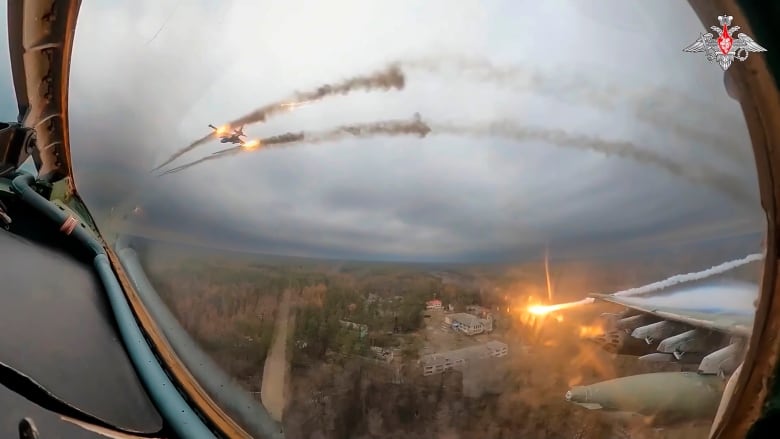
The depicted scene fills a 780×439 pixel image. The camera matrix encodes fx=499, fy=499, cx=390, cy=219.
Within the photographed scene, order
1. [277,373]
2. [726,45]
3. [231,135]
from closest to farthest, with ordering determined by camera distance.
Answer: [726,45], [277,373], [231,135]

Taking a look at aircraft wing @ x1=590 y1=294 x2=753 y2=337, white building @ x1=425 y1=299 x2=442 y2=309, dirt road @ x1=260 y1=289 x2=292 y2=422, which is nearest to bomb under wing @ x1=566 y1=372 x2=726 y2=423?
aircraft wing @ x1=590 y1=294 x2=753 y2=337

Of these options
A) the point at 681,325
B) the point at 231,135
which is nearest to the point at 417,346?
the point at 681,325

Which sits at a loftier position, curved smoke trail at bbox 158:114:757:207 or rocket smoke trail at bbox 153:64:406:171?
rocket smoke trail at bbox 153:64:406:171

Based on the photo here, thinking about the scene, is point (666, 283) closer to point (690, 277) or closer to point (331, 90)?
point (690, 277)

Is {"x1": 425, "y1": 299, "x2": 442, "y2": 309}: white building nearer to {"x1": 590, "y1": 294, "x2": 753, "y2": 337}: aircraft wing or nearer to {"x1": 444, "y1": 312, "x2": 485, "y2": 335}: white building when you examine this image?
{"x1": 444, "y1": 312, "x2": 485, "y2": 335}: white building

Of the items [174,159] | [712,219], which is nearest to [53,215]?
[174,159]

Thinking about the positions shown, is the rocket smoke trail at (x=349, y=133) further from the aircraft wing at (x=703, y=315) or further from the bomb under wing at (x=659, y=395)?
the bomb under wing at (x=659, y=395)
